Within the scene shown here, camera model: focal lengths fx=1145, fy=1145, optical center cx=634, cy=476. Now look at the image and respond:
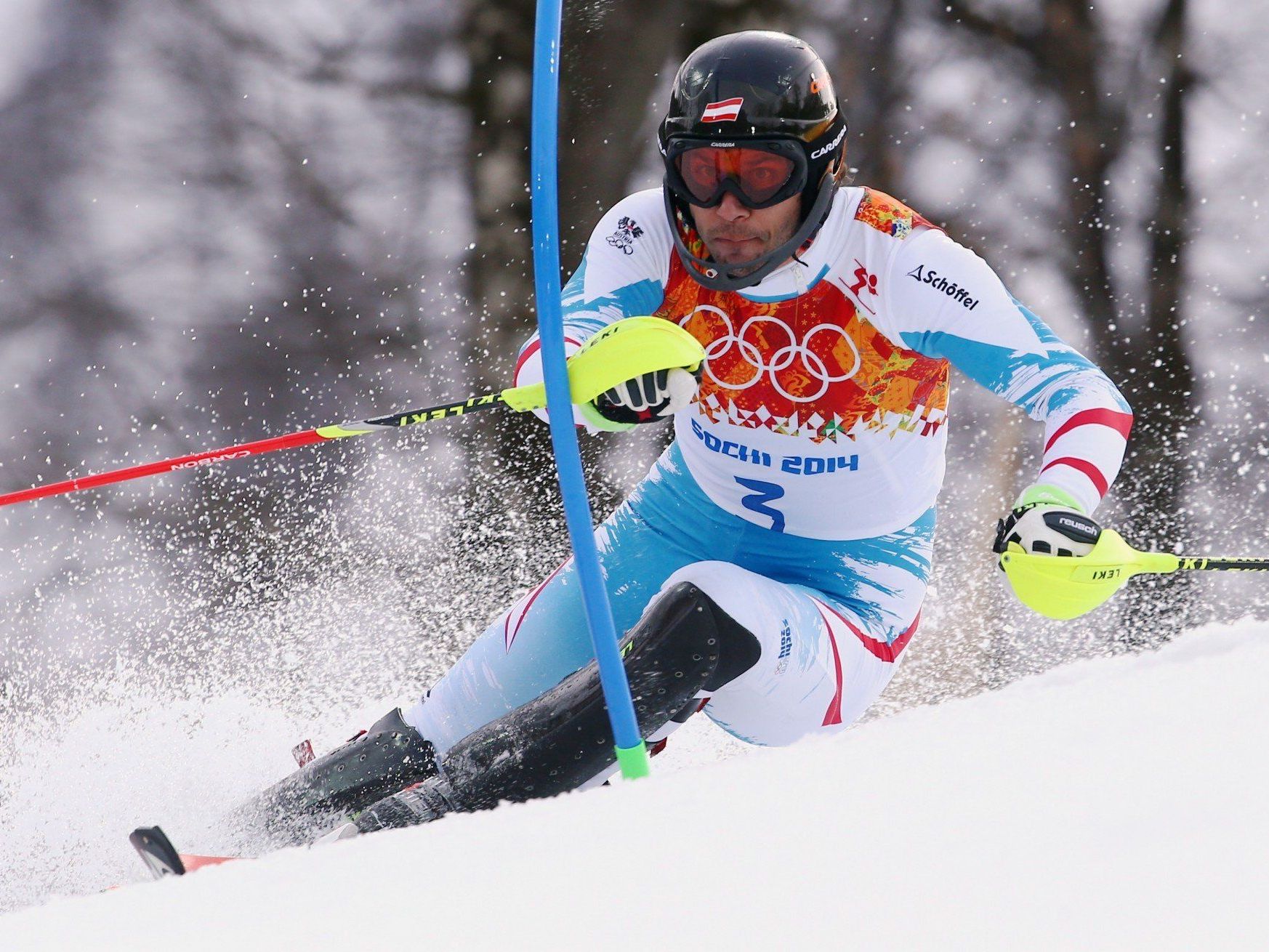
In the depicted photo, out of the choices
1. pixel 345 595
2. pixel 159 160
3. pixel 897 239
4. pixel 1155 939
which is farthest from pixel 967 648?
pixel 1155 939

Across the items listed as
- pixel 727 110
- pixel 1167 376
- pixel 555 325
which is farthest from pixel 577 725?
pixel 1167 376

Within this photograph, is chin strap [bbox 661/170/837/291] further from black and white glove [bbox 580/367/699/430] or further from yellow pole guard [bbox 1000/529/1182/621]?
yellow pole guard [bbox 1000/529/1182/621]

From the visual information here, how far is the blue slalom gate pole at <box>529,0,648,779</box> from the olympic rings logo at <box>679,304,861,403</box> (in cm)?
61

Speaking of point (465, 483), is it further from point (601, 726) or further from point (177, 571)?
point (601, 726)

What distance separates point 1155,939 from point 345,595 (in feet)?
18.3

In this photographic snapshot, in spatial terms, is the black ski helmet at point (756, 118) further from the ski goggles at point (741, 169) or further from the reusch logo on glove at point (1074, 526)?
the reusch logo on glove at point (1074, 526)

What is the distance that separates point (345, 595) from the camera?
238 inches

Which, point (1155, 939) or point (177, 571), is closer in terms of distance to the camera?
point (1155, 939)

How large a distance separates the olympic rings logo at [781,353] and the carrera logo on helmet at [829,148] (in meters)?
0.29

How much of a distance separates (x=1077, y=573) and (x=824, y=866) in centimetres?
Result: 87

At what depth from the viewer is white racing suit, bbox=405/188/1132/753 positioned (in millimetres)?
1949

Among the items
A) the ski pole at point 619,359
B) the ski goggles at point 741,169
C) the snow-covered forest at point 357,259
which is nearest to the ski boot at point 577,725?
the ski pole at point 619,359

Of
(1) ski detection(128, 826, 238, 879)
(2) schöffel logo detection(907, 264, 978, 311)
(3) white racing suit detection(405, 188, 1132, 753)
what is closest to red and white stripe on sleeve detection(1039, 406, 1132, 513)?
(3) white racing suit detection(405, 188, 1132, 753)

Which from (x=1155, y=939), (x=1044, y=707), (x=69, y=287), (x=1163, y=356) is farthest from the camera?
(x=1163, y=356)
